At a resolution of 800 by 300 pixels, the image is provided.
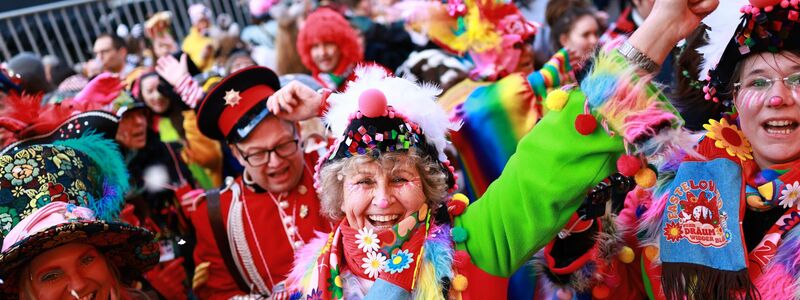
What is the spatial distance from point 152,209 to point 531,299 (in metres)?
2.27

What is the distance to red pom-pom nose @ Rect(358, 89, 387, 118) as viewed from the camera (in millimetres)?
2172

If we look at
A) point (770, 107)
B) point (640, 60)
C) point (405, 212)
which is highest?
point (640, 60)

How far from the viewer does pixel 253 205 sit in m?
3.30

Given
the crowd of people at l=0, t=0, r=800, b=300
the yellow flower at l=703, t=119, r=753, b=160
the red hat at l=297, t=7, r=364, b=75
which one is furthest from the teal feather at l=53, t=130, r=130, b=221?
the red hat at l=297, t=7, r=364, b=75

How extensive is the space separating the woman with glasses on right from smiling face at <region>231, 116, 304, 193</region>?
1.37 m

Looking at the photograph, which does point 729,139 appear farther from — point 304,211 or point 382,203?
point 304,211

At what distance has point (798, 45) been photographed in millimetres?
1948

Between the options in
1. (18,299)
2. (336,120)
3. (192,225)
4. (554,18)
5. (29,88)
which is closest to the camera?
(336,120)

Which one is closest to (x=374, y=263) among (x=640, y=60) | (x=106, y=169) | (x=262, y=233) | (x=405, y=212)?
(x=405, y=212)

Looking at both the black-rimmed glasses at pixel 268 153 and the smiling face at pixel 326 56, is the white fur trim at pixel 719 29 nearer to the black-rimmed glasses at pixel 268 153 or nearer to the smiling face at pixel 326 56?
the black-rimmed glasses at pixel 268 153

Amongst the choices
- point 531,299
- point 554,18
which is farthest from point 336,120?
point 554,18

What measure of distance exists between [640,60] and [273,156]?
1.85 m

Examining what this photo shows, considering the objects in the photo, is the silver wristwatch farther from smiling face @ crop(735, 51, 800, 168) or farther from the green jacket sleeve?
smiling face @ crop(735, 51, 800, 168)

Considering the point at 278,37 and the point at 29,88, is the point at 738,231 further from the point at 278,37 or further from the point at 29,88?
the point at 278,37
